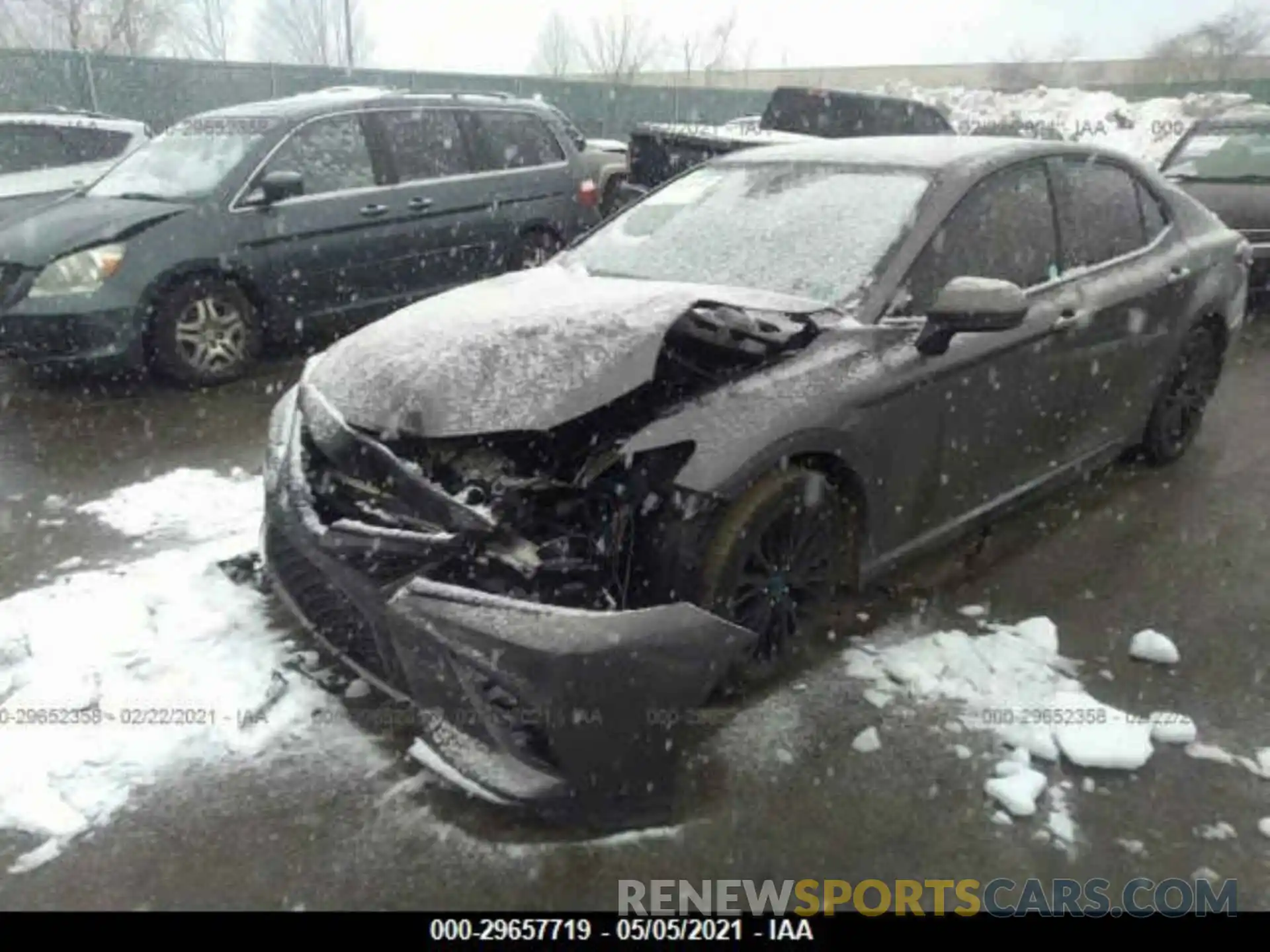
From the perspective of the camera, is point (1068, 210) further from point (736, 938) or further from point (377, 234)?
point (377, 234)

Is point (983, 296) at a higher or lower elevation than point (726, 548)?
higher

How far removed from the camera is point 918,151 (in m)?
3.78

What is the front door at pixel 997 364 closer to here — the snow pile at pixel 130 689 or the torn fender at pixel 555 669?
the torn fender at pixel 555 669

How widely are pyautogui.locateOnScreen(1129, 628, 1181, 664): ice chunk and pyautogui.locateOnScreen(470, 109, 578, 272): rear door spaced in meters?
5.38

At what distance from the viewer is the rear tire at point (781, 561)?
2.75m

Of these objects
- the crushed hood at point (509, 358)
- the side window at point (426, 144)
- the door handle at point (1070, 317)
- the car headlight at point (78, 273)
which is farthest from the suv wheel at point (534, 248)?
the door handle at point (1070, 317)

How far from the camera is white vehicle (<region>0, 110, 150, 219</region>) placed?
27.0ft

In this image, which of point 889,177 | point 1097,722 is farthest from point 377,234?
point 1097,722

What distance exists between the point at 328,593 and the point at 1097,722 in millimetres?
2252

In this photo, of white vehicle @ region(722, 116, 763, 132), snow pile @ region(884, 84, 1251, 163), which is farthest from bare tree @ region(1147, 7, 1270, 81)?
white vehicle @ region(722, 116, 763, 132)

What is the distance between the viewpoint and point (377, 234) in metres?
6.61

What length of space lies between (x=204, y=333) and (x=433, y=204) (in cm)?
184

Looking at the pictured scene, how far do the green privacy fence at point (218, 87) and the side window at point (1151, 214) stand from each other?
11.7 meters

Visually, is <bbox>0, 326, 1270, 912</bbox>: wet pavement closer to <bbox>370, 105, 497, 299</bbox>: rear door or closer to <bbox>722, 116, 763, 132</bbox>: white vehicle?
<bbox>370, 105, 497, 299</bbox>: rear door
